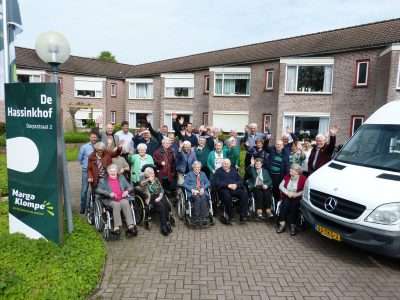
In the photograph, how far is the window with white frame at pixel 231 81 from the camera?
22.9 metres

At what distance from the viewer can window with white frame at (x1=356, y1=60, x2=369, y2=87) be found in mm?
17609

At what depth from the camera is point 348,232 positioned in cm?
485

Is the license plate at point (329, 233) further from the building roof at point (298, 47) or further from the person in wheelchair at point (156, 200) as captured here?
the building roof at point (298, 47)

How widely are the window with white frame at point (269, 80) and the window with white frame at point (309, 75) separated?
6.69ft

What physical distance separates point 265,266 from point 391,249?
1845 millimetres

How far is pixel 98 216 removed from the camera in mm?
6129

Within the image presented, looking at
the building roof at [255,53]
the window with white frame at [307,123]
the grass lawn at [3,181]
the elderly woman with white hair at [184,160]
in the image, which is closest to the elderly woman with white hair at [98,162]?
the elderly woman with white hair at [184,160]

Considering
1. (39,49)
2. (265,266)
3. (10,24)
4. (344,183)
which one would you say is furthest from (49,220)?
(344,183)

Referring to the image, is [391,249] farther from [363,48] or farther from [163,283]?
[363,48]

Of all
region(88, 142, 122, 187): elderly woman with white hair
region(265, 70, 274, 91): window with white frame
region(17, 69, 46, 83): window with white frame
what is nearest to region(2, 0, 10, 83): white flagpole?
region(88, 142, 122, 187): elderly woman with white hair

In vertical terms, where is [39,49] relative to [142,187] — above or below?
above

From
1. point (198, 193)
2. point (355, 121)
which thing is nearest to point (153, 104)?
point (355, 121)

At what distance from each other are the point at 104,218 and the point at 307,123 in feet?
54.5

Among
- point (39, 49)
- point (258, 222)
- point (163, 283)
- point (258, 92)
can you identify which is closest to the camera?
point (163, 283)
